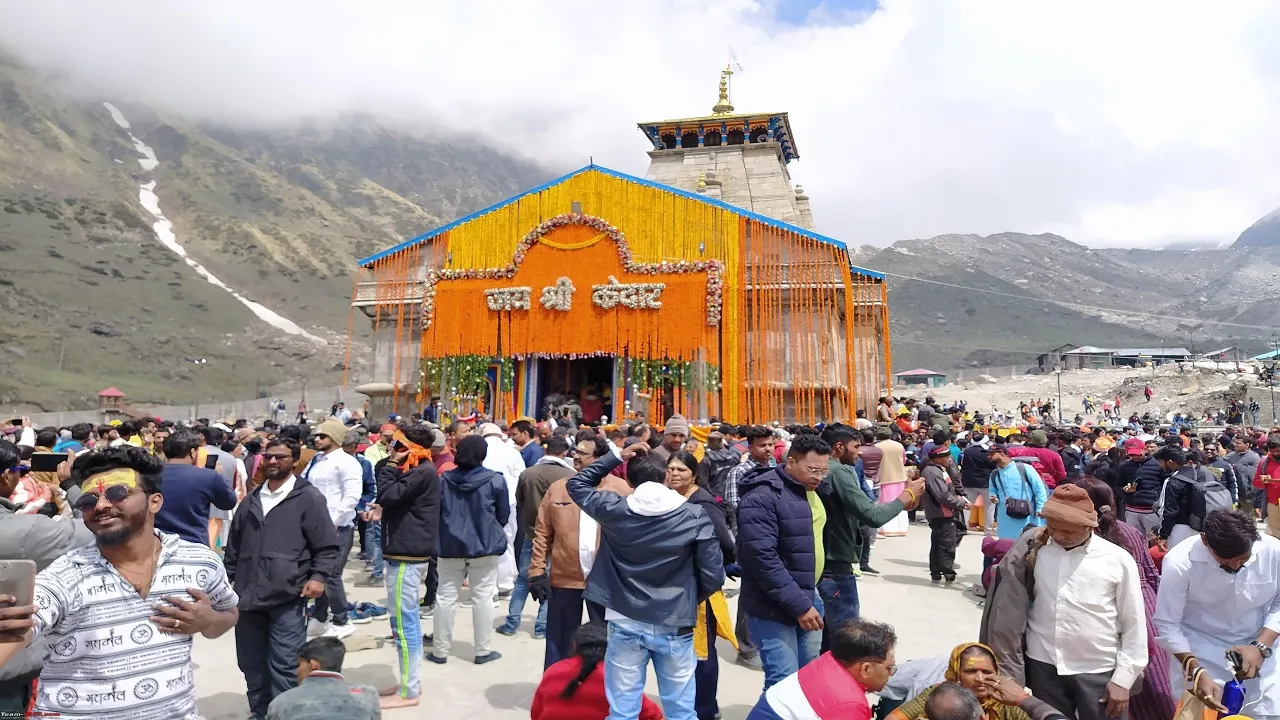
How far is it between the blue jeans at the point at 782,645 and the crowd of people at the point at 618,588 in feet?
0.04

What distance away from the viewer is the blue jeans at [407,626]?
545cm

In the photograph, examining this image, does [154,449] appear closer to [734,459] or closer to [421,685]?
[421,685]

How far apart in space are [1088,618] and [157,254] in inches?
3099

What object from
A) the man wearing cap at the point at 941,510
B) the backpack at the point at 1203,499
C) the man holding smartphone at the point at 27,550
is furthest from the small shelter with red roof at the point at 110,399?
the backpack at the point at 1203,499

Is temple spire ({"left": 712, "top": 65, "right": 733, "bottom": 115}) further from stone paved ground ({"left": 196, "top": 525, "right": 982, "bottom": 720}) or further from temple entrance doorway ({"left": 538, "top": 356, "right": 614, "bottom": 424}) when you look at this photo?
stone paved ground ({"left": 196, "top": 525, "right": 982, "bottom": 720})

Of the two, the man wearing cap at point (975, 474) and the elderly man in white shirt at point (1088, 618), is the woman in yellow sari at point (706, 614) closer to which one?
the elderly man in white shirt at point (1088, 618)

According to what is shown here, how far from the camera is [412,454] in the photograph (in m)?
6.26

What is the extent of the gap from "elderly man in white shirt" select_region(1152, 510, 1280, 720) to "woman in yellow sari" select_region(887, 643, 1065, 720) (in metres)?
1.26

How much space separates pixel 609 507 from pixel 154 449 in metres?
8.23

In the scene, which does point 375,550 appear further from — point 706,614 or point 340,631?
point 706,614

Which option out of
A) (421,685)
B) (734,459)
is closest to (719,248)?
(734,459)

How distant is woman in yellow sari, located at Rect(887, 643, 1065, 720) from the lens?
10.8 feet

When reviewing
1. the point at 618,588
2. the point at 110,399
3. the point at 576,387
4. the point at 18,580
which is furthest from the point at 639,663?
the point at 110,399

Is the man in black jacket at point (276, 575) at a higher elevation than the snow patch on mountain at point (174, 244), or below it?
below
